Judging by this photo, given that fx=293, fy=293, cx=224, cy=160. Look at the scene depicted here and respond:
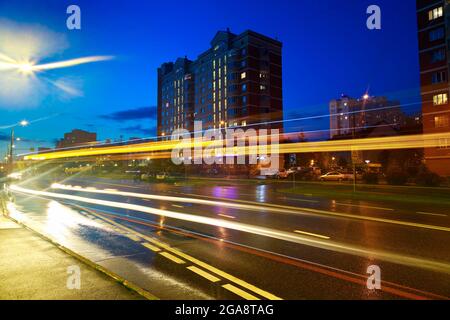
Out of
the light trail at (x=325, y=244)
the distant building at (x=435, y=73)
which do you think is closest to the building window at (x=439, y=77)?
the distant building at (x=435, y=73)

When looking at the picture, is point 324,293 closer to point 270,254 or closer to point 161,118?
point 270,254

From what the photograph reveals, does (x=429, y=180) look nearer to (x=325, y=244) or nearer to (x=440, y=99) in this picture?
(x=440, y=99)

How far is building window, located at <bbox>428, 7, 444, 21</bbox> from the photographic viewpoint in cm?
4225

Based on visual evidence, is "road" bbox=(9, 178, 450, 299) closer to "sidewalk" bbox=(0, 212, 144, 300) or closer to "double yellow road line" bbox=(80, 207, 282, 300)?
"double yellow road line" bbox=(80, 207, 282, 300)

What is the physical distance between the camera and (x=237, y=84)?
253 ft

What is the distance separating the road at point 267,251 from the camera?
200 inches

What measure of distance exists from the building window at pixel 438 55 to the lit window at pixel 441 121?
8.53 metres

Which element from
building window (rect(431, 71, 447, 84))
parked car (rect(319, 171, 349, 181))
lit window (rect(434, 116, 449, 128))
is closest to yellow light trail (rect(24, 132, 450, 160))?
lit window (rect(434, 116, 449, 128))

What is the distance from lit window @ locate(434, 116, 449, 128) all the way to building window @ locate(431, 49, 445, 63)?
8529 millimetres

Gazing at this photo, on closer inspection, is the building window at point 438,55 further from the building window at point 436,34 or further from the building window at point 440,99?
the building window at point 440,99

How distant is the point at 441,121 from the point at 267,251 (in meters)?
46.5

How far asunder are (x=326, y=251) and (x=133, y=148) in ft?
158

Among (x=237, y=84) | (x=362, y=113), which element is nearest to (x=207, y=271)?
(x=237, y=84)

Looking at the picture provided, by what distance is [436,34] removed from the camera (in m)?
43.1
